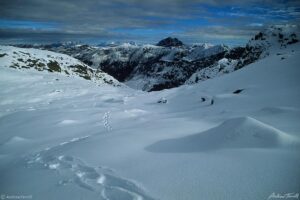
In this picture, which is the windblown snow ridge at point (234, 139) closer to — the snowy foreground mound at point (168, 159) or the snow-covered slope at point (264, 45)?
the snowy foreground mound at point (168, 159)

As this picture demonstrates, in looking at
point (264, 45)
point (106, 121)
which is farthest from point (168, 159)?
point (264, 45)

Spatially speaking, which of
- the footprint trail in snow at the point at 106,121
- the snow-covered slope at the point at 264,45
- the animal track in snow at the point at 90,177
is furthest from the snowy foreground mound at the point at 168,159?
the snow-covered slope at the point at 264,45

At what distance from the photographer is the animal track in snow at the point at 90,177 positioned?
13.1 ft

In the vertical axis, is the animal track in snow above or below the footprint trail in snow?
above

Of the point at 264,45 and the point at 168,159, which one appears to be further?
the point at 264,45

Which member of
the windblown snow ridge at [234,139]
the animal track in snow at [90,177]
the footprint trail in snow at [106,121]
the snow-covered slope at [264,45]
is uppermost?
the snow-covered slope at [264,45]

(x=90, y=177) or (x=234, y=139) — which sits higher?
(x=234, y=139)

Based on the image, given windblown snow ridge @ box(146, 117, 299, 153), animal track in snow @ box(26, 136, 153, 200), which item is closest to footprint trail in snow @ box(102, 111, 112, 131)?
animal track in snow @ box(26, 136, 153, 200)

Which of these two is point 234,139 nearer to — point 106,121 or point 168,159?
point 168,159

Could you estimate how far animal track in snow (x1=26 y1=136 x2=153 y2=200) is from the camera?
398 centimetres

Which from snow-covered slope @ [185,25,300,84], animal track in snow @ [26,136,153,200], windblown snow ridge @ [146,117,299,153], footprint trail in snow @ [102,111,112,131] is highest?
snow-covered slope @ [185,25,300,84]

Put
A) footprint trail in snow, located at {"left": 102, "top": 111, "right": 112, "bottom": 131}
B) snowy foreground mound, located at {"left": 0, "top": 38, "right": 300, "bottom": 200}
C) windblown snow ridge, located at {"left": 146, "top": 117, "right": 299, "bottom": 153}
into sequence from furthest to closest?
footprint trail in snow, located at {"left": 102, "top": 111, "right": 112, "bottom": 131} → windblown snow ridge, located at {"left": 146, "top": 117, "right": 299, "bottom": 153} → snowy foreground mound, located at {"left": 0, "top": 38, "right": 300, "bottom": 200}

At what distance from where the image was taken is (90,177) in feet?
15.5

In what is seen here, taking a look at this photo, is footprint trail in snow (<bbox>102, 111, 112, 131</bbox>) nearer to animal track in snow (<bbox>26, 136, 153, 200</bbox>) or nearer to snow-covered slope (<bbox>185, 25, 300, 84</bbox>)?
animal track in snow (<bbox>26, 136, 153, 200</bbox>)
